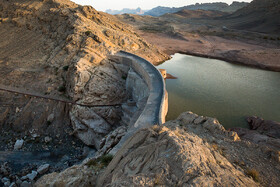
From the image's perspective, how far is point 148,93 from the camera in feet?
45.7

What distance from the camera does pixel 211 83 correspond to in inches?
805

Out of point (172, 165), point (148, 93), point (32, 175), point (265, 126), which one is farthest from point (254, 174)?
point (32, 175)

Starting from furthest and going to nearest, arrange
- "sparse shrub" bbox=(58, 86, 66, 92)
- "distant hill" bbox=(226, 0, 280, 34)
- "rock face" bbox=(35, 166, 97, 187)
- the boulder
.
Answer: "distant hill" bbox=(226, 0, 280, 34)
"sparse shrub" bbox=(58, 86, 66, 92)
the boulder
"rock face" bbox=(35, 166, 97, 187)

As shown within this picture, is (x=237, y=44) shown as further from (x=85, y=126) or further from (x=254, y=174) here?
(x=254, y=174)

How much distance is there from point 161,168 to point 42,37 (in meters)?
21.0

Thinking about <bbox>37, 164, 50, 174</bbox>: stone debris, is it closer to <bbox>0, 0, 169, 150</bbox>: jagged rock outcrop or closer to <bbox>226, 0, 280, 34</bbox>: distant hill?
<bbox>0, 0, 169, 150</bbox>: jagged rock outcrop

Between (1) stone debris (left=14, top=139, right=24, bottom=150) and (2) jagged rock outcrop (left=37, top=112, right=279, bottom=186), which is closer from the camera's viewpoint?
(2) jagged rock outcrop (left=37, top=112, right=279, bottom=186)

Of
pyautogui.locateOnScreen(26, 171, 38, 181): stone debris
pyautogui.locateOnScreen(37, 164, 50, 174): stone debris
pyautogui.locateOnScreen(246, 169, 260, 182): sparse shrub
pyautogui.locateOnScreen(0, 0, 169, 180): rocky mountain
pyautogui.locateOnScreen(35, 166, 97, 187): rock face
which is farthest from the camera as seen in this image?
pyautogui.locateOnScreen(0, 0, 169, 180): rocky mountain

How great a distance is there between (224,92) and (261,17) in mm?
54105

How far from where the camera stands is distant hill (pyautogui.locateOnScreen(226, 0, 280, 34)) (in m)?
Answer: 47.9

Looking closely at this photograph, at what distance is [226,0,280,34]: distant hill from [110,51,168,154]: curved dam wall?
46.9 m

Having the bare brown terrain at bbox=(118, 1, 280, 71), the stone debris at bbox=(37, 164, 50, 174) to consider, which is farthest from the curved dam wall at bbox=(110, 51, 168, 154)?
the bare brown terrain at bbox=(118, 1, 280, 71)

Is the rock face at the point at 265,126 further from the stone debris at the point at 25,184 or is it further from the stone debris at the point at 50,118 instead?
the stone debris at the point at 50,118

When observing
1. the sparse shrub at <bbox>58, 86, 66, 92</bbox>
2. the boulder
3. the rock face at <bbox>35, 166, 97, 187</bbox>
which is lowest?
the boulder
